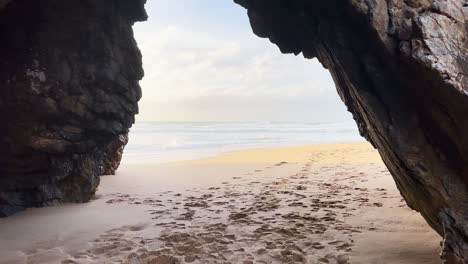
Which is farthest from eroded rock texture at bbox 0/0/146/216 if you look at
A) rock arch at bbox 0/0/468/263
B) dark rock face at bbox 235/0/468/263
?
dark rock face at bbox 235/0/468/263

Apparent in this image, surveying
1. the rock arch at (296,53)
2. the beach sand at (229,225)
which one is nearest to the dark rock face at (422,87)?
the rock arch at (296,53)

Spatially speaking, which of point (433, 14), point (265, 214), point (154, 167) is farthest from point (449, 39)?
point (154, 167)

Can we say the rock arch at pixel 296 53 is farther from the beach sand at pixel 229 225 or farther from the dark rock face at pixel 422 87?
the beach sand at pixel 229 225

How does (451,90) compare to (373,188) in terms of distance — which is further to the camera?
(373,188)

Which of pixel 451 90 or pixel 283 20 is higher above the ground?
pixel 283 20

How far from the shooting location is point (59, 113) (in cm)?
721

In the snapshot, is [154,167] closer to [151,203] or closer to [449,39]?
A: [151,203]

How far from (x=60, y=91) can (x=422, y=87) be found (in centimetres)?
662

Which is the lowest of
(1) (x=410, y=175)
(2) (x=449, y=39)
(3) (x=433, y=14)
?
(1) (x=410, y=175)

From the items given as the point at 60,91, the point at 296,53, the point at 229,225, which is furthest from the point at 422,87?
the point at 60,91

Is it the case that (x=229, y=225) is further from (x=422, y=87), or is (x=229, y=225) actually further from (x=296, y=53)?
(x=296, y=53)

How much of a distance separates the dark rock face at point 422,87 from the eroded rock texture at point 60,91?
5.27 m

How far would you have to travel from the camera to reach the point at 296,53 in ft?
26.1

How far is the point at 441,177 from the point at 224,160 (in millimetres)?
13025
